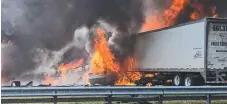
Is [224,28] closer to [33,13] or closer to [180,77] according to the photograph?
[180,77]

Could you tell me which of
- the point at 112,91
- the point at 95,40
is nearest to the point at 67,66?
the point at 95,40

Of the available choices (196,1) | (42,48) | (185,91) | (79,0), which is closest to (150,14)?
(196,1)

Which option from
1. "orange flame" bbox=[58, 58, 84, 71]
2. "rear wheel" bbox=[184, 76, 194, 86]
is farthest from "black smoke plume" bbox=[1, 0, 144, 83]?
"rear wheel" bbox=[184, 76, 194, 86]

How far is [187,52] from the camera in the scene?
67.8 feet

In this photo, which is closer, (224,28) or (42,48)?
(224,28)

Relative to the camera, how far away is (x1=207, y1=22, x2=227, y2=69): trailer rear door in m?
19.4

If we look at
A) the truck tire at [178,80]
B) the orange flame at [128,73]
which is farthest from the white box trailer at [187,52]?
the orange flame at [128,73]

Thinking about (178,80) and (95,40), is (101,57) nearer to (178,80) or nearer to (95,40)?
(95,40)

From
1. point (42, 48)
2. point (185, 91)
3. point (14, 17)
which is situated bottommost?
point (185, 91)

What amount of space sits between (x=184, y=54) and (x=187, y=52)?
27 centimetres

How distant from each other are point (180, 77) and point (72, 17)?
224 inches

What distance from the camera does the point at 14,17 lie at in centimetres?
2009

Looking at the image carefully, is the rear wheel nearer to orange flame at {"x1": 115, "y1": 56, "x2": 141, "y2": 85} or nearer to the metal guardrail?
orange flame at {"x1": 115, "y1": 56, "x2": 141, "y2": 85}

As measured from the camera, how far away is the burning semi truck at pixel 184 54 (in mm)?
19453
